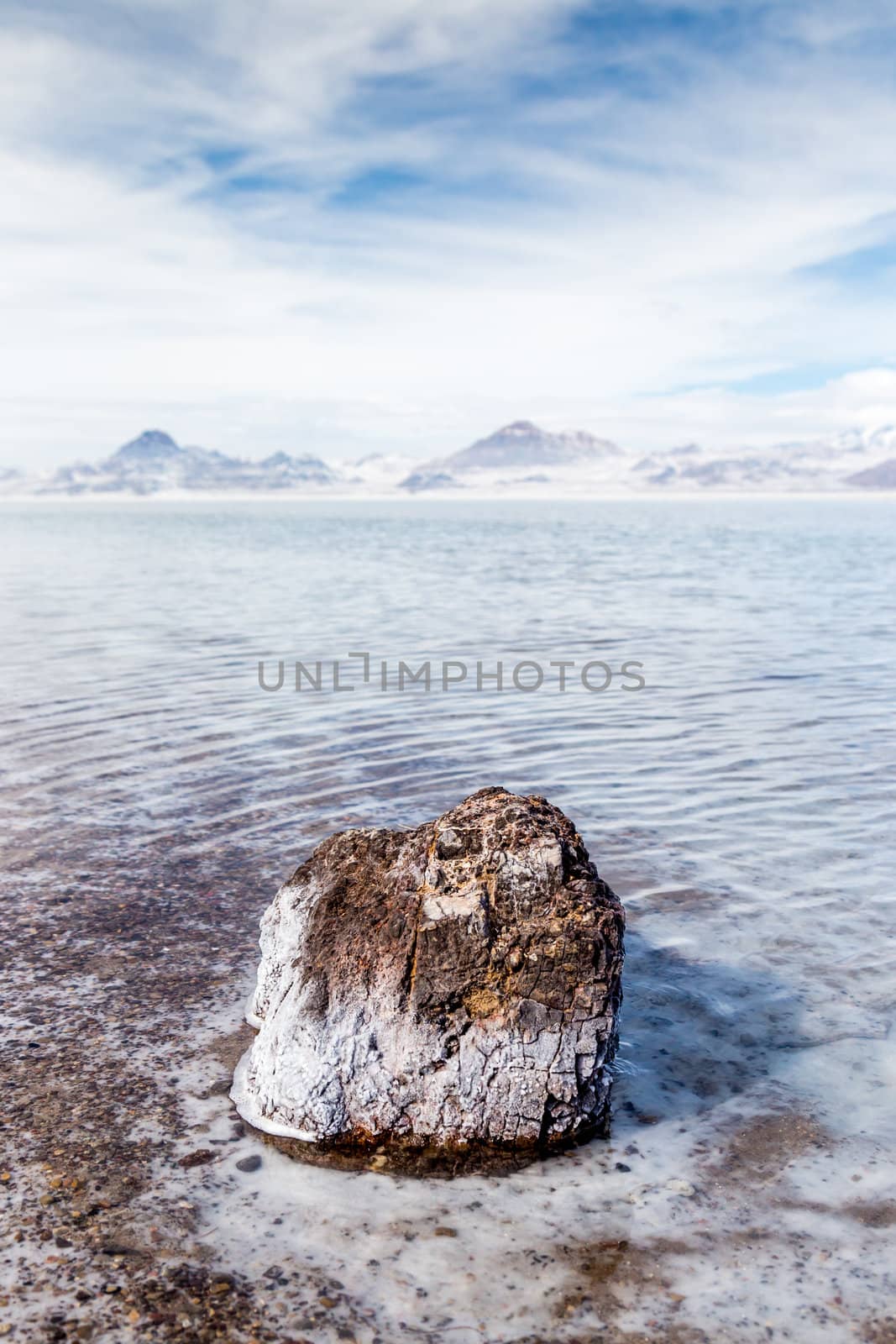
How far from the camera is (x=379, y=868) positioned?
547 centimetres

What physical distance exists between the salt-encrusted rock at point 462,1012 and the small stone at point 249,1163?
0.19 m

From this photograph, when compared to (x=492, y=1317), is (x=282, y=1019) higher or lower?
higher

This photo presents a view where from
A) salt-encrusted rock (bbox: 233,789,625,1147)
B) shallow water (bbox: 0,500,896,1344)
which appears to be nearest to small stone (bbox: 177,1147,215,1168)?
shallow water (bbox: 0,500,896,1344)

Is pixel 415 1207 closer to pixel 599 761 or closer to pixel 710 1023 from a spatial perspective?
pixel 710 1023

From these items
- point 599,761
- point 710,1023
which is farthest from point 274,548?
point 710,1023

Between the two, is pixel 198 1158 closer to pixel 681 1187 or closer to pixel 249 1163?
pixel 249 1163

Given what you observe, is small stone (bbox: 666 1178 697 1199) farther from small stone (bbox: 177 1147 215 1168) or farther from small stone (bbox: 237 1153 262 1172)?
small stone (bbox: 177 1147 215 1168)

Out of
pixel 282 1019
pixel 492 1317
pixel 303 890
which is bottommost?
pixel 492 1317

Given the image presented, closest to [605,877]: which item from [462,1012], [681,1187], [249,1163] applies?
[462,1012]

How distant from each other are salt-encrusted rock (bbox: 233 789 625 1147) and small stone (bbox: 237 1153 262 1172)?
0.19 meters

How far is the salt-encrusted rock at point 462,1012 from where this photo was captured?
192 inches

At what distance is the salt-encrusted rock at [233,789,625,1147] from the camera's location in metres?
4.88

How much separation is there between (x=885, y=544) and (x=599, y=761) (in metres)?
53.6

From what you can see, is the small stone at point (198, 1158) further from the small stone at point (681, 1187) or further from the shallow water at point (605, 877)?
the small stone at point (681, 1187)
